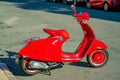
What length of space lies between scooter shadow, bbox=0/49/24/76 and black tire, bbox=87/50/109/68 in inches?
60.4

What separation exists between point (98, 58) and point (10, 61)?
7.13ft

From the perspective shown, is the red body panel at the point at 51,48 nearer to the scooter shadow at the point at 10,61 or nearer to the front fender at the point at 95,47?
the front fender at the point at 95,47

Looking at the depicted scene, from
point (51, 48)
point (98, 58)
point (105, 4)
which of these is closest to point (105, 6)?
point (105, 4)

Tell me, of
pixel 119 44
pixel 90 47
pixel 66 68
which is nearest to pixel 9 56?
pixel 66 68

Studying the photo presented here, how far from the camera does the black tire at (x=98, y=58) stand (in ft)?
25.5

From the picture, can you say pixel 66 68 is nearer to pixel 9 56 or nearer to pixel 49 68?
pixel 49 68

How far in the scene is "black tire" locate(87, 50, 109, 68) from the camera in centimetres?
777

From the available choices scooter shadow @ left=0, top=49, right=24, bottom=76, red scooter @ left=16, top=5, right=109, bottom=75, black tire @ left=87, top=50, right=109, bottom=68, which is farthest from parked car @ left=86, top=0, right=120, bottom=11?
red scooter @ left=16, top=5, right=109, bottom=75

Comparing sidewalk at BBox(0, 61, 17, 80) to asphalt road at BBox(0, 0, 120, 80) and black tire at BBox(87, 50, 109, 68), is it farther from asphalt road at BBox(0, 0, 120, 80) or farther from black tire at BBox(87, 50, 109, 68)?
black tire at BBox(87, 50, 109, 68)

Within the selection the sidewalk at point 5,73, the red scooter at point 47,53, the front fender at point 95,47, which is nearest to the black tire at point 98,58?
the front fender at point 95,47

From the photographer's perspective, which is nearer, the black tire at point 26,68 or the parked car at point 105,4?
the black tire at point 26,68

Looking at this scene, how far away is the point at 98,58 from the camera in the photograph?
7777 millimetres

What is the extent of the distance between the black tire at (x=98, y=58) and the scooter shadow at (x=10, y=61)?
5.03ft

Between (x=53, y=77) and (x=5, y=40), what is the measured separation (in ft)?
16.3
